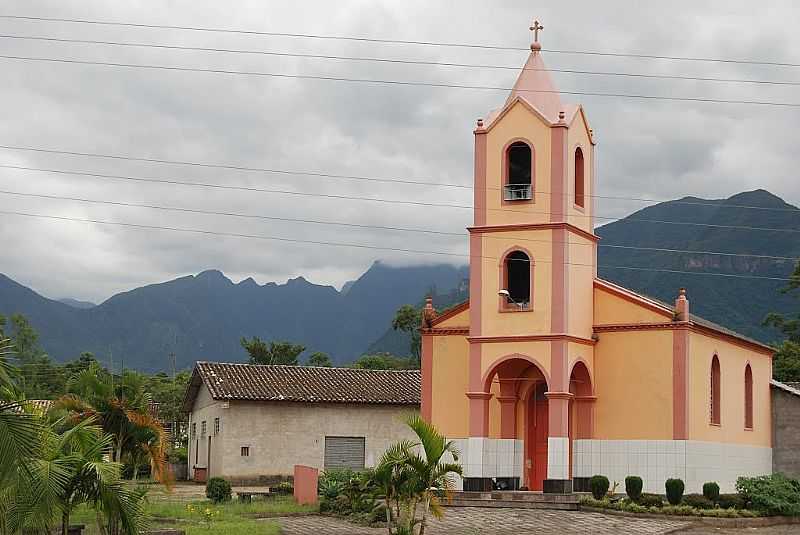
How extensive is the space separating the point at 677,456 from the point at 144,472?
2767cm

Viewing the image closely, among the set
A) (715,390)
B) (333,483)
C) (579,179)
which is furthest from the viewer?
(715,390)

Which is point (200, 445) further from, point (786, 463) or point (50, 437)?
point (50, 437)

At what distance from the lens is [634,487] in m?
30.6

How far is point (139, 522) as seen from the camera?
18.0m

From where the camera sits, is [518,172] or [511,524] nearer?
[511,524]

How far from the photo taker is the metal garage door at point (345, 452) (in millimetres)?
45688

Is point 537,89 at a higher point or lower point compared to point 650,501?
higher

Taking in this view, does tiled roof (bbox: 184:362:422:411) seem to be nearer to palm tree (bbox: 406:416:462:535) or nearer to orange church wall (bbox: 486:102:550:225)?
orange church wall (bbox: 486:102:550:225)

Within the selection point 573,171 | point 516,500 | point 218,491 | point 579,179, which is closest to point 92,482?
point 218,491

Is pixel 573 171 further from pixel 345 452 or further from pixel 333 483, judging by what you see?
pixel 345 452

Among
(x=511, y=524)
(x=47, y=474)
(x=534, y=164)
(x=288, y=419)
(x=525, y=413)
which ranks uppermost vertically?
(x=534, y=164)

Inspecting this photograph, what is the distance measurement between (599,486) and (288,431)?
16.8 meters

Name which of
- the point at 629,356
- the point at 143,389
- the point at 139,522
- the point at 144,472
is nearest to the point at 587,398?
the point at 629,356

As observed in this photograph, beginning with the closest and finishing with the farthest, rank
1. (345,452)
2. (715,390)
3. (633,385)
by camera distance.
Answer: (633,385) → (715,390) → (345,452)
